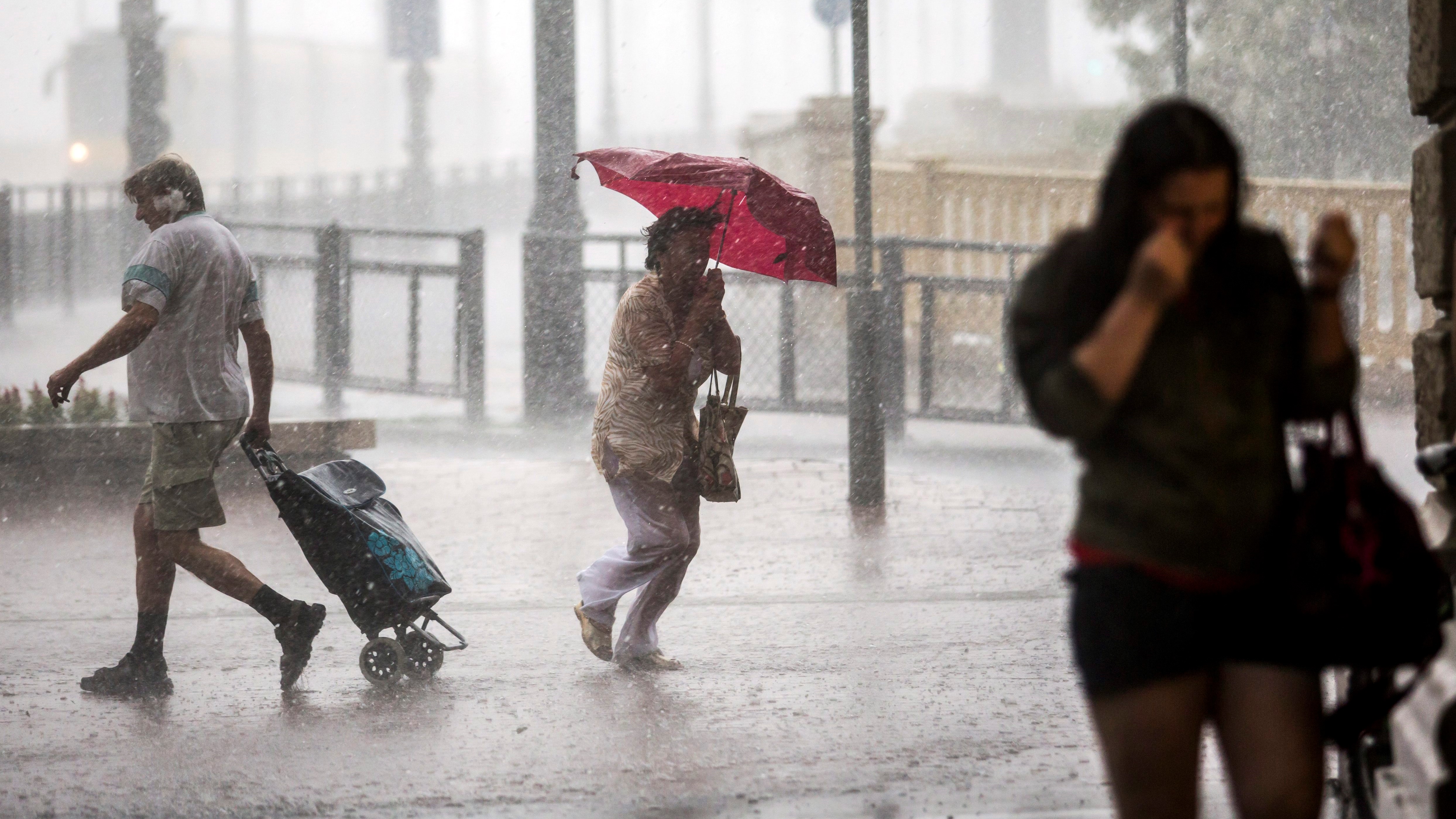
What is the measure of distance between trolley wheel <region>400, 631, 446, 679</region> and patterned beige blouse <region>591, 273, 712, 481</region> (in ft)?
2.71

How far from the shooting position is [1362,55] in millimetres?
20875

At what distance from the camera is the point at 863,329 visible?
9031 mm

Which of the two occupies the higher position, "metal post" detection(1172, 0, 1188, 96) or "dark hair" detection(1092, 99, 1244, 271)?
"metal post" detection(1172, 0, 1188, 96)

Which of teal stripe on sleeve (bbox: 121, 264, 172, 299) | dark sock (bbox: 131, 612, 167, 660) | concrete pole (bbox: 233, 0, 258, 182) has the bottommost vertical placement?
dark sock (bbox: 131, 612, 167, 660)

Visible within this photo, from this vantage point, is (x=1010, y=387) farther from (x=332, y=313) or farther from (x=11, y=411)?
(x=11, y=411)

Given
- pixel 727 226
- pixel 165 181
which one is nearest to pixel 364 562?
pixel 165 181

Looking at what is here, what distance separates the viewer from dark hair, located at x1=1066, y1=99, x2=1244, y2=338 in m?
2.34

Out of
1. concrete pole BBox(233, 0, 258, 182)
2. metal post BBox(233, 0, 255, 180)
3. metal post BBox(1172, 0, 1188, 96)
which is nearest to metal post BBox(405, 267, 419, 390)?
metal post BBox(1172, 0, 1188, 96)

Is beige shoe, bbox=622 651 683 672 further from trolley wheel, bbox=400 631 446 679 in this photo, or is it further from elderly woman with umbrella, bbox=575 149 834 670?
trolley wheel, bbox=400 631 446 679

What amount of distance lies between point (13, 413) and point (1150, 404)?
28.1 feet

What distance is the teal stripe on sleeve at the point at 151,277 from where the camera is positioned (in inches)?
202

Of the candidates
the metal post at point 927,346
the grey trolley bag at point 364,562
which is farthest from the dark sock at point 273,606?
the metal post at point 927,346

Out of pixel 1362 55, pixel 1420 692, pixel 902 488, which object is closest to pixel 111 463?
pixel 902 488

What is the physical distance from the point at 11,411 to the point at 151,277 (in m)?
4.92
